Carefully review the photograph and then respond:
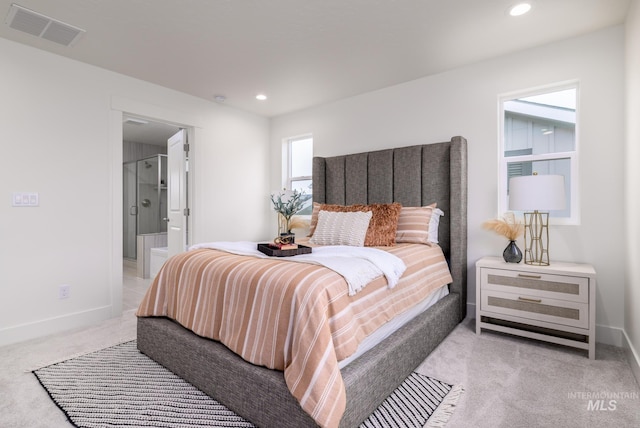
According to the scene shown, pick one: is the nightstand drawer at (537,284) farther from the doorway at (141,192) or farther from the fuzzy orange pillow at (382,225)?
the doorway at (141,192)

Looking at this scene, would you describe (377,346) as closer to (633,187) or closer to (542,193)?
(542,193)

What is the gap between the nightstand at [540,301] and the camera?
234cm

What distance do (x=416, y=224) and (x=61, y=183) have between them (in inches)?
128

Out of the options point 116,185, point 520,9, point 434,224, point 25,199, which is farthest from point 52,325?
point 520,9

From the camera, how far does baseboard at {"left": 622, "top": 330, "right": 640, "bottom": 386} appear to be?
2000 millimetres

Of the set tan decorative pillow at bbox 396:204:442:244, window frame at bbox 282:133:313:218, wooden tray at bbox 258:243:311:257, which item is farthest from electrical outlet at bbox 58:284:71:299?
tan decorative pillow at bbox 396:204:442:244

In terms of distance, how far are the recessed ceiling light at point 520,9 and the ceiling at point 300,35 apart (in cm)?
5

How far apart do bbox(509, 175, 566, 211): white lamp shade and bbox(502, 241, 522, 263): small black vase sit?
373mm

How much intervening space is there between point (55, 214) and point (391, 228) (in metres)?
3.01

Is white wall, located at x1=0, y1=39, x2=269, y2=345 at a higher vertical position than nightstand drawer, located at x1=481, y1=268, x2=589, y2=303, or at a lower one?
higher

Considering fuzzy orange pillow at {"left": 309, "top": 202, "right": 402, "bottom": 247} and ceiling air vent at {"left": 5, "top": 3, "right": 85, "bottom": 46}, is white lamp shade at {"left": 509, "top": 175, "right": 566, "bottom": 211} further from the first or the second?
ceiling air vent at {"left": 5, "top": 3, "right": 85, "bottom": 46}

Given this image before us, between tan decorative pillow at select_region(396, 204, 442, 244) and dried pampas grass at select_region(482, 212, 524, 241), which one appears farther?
tan decorative pillow at select_region(396, 204, 442, 244)

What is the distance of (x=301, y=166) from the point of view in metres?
4.82

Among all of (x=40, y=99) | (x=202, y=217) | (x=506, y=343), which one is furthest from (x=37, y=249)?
(x=506, y=343)
